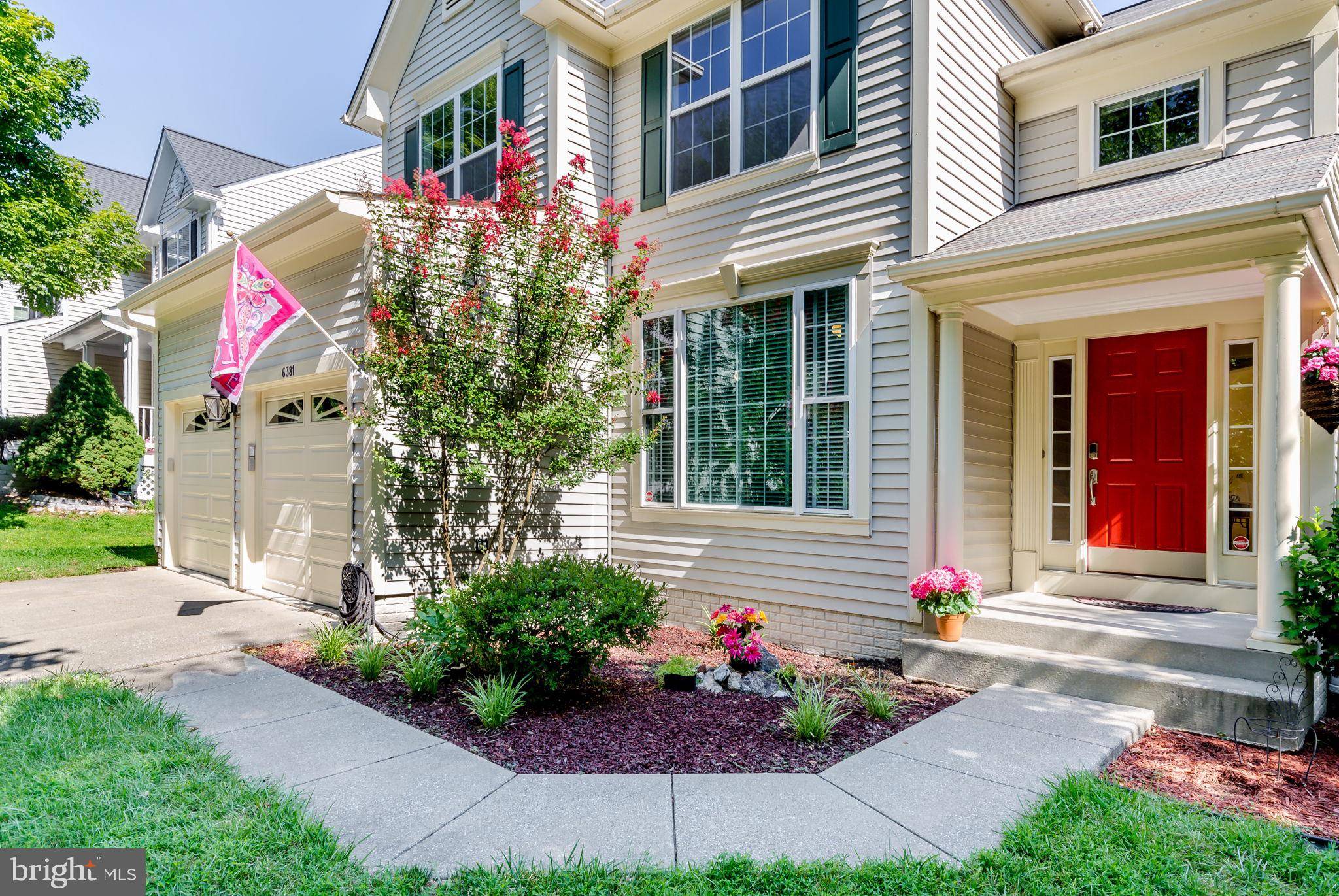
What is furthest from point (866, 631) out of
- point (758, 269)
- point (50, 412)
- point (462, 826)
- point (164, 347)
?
point (50, 412)

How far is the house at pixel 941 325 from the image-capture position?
16.2ft

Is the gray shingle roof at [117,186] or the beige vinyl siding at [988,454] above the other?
the gray shingle roof at [117,186]

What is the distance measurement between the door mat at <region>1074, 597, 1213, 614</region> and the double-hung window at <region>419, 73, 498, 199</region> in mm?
7221

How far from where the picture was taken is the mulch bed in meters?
3.72

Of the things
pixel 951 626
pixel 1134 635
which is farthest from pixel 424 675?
pixel 1134 635

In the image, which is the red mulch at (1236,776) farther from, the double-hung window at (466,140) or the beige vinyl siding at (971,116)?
the double-hung window at (466,140)

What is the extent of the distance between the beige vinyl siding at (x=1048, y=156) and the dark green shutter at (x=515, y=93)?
16.7 feet

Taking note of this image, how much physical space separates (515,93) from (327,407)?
13.0ft

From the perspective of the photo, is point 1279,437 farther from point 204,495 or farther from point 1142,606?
point 204,495

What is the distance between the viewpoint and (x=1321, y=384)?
4547 mm

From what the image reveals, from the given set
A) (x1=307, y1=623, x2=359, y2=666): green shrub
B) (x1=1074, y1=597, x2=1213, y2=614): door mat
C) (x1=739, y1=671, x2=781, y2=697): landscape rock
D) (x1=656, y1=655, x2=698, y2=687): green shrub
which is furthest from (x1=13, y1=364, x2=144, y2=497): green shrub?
(x1=1074, y1=597, x2=1213, y2=614): door mat

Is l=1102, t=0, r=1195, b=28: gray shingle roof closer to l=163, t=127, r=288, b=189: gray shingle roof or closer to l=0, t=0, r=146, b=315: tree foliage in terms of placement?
l=0, t=0, r=146, b=315: tree foliage

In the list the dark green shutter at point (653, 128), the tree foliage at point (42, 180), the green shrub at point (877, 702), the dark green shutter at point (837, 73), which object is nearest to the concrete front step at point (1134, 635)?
the green shrub at point (877, 702)

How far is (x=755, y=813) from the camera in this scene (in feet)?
10.1
